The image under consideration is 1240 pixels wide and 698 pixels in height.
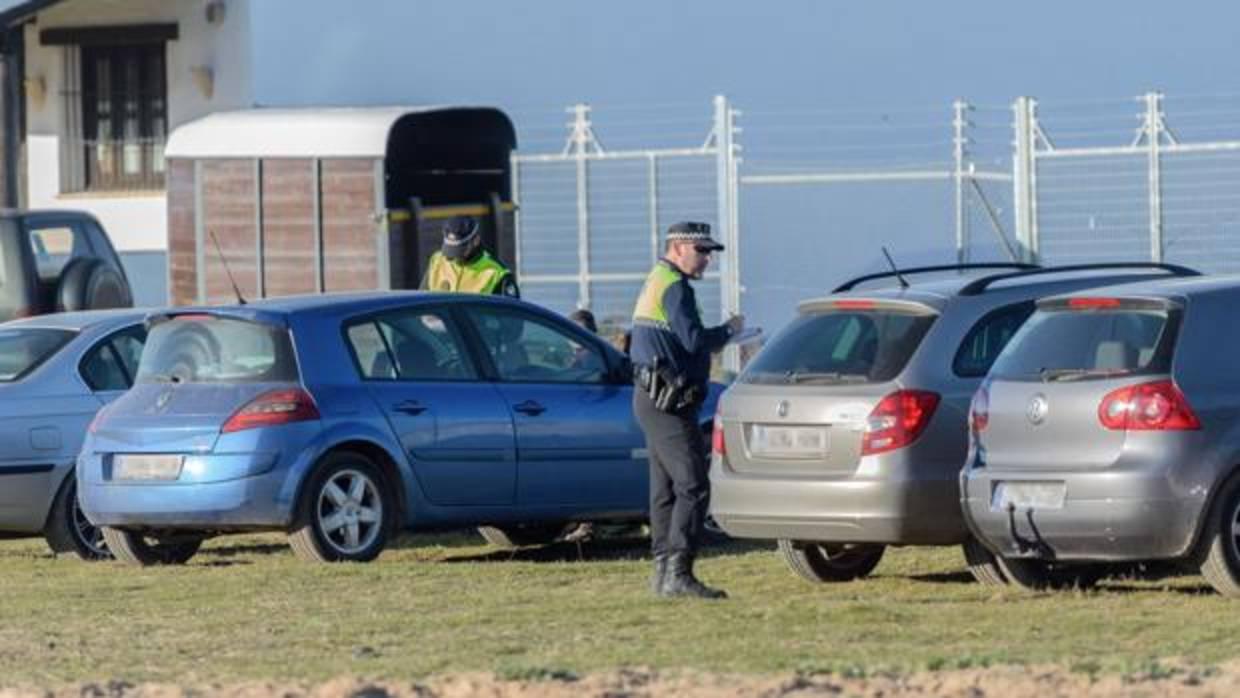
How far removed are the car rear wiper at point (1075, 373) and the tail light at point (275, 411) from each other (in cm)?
403

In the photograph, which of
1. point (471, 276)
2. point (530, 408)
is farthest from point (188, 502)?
point (471, 276)

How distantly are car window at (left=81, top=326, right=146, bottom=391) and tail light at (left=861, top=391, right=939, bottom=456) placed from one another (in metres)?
5.18

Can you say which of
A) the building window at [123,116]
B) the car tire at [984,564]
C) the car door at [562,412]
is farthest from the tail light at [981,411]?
the building window at [123,116]

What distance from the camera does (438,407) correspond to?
14.9m

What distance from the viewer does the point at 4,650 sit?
38.0 ft

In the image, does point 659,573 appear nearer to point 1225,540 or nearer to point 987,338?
point 987,338

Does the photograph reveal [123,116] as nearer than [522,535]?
No

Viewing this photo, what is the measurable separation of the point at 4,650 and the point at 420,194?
14139mm

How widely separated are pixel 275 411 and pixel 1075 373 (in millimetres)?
4305

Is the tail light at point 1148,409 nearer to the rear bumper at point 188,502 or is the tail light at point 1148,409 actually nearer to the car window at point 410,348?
the car window at point 410,348

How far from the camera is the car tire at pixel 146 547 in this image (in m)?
15.4

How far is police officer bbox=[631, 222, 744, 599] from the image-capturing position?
1255cm

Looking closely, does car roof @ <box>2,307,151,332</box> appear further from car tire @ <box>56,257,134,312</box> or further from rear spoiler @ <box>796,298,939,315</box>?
car tire @ <box>56,257,134,312</box>

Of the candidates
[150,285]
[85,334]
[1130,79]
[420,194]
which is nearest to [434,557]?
[85,334]
